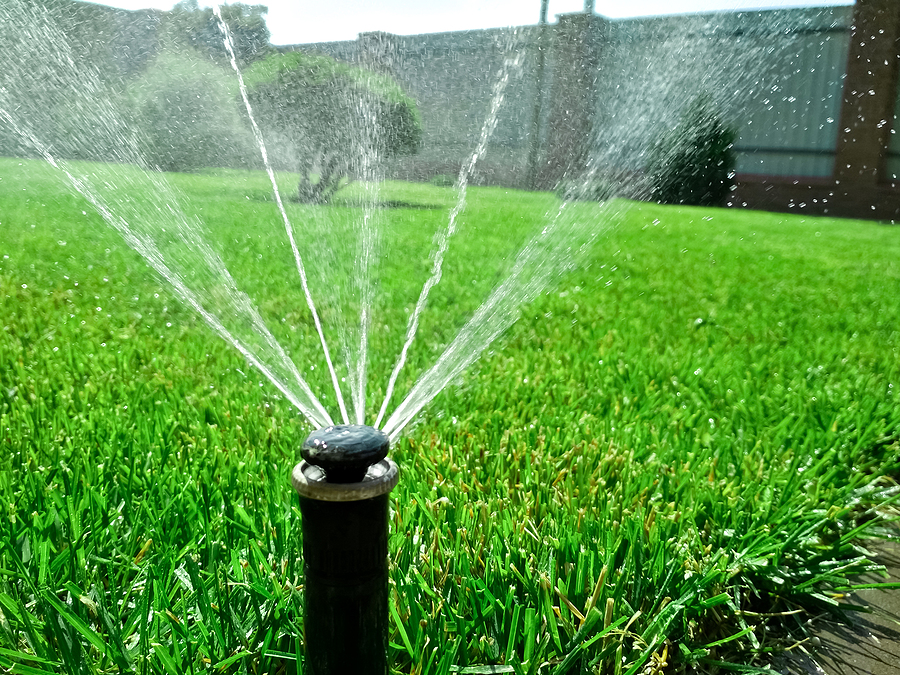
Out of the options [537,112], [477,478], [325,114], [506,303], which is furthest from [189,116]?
[477,478]

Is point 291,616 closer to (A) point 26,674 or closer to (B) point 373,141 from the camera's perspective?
(A) point 26,674

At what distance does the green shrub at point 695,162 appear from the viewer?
774 cm

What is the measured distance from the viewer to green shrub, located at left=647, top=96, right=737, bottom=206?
7742 mm

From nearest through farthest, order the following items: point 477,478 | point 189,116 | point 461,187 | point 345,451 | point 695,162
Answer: point 345,451 < point 477,478 < point 189,116 < point 461,187 < point 695,162

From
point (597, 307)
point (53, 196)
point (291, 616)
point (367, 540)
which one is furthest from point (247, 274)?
point (53, 196)

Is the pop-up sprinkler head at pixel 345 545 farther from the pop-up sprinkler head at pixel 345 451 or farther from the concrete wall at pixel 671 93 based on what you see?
the concrete wall at pixel 671 93

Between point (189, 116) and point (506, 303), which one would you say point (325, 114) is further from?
point (506, 303)

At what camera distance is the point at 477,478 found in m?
1.97

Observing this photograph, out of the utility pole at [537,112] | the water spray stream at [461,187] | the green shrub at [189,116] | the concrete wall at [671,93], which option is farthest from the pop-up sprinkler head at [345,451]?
the utility pole at [537,112]

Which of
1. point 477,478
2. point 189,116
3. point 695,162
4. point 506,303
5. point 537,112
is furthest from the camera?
point 695,162

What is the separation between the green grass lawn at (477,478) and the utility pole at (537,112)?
4763mm

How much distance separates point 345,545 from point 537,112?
7.98 meters

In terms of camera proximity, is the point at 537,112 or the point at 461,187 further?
the point at 537,112

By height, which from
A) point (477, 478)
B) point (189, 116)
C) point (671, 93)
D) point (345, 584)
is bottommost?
point (477, 478)
